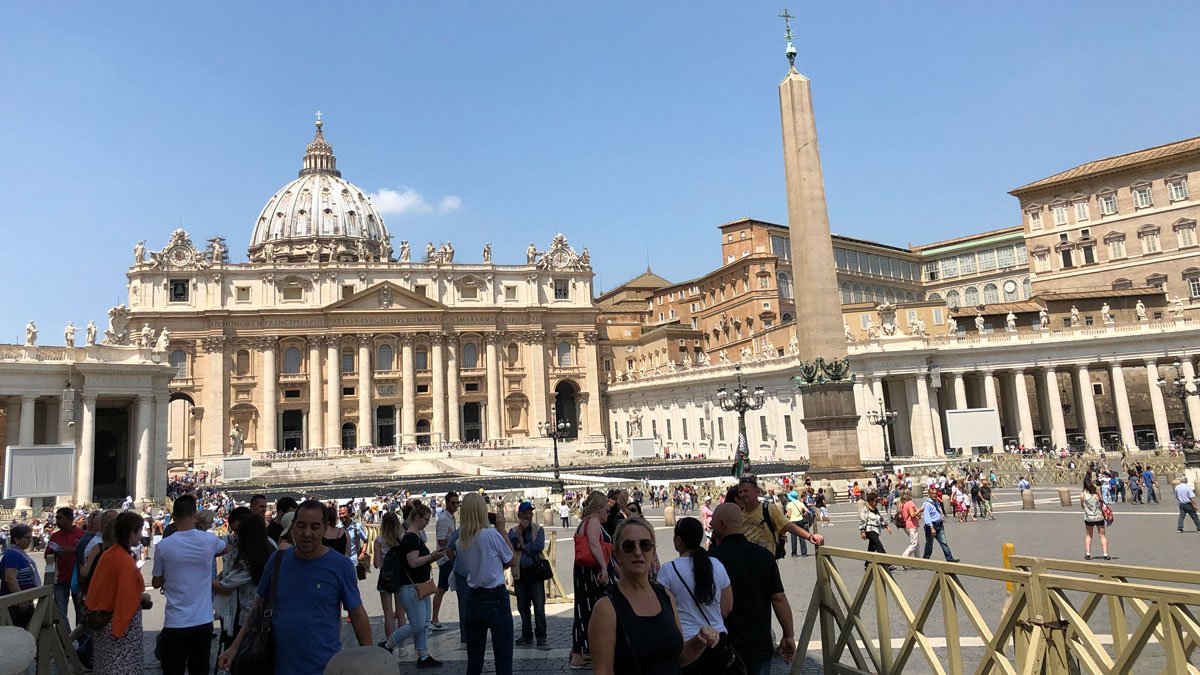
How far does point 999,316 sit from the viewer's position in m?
49.2

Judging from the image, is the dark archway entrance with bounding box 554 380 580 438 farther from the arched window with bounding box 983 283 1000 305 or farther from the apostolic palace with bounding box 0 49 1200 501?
the arched window with bounding box 983 283 1000 305

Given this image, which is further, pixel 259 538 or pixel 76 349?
pixel 76 349

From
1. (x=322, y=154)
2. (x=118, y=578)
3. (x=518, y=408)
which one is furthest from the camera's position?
(x=322, y=154)

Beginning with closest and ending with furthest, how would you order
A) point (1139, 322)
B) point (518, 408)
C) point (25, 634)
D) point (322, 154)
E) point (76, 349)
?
point (25, 634)
point (76, 349)
point (1139, 322)
point (518, 408)
point (322, 154)

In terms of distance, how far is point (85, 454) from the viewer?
3091cm

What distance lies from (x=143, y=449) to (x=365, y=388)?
3182cm

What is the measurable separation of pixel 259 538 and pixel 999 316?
51.6 metres

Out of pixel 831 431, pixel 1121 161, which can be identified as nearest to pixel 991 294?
pixel 1121 161

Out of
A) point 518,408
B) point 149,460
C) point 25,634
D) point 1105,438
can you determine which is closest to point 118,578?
point 25,634

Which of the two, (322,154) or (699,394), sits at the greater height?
(322,154)

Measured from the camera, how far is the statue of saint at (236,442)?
57.0 meters

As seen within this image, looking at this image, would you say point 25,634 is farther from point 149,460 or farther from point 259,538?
point 149,460

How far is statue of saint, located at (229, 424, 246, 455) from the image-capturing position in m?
57.0

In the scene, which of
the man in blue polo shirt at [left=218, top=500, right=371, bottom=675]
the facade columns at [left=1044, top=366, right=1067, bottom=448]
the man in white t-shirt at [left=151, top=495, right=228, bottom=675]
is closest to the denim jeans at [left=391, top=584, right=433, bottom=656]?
the man in white t-shirt at [left=151, top=495, right=228, bottom=675]
